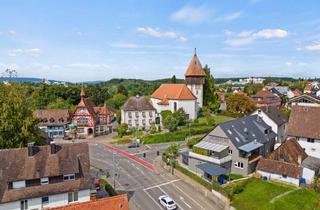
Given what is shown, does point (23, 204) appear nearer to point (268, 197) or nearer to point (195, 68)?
point (268, 197)

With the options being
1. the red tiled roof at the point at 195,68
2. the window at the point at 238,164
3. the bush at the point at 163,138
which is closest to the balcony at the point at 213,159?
the window at the point at 238,164

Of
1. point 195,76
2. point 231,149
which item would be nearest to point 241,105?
point 195,76

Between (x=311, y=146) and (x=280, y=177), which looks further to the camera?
(x=311, y=146)

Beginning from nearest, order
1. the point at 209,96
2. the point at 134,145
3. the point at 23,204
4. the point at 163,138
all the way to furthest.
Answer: the point at 23,204 → the point at 134,145 → the point at 163,138 → the point at 209,96

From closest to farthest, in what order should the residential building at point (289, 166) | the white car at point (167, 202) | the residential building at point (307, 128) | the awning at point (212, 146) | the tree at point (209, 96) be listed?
1. the white car at point (167, 202)
2. the residential building at point (289, 166)
3. the awning at point (212, 146)
4. the residential building at point (307, 128)
5. the tree at point (209, 96)

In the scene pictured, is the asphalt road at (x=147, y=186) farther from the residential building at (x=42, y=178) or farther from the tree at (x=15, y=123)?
the tree at (x=15, y=123)

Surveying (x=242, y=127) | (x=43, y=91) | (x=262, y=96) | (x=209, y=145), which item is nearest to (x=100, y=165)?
(x=209, y=145)
